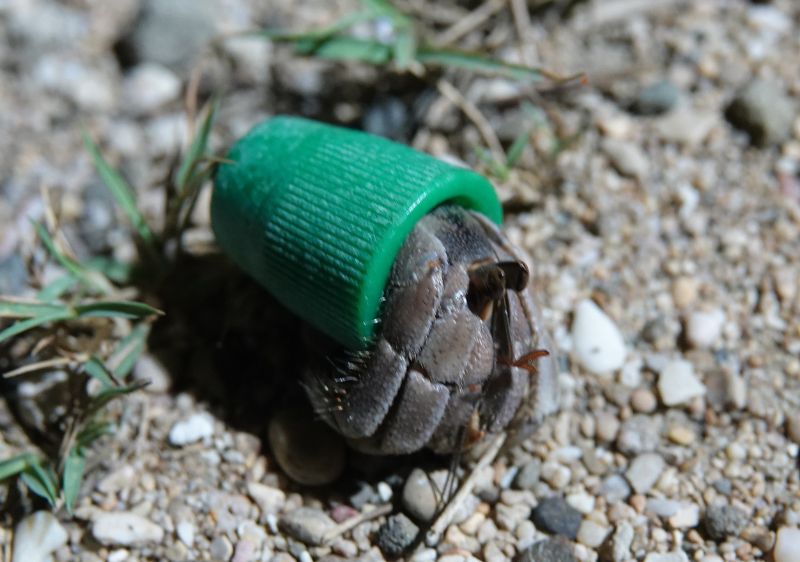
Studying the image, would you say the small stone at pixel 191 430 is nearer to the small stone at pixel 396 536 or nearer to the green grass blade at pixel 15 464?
the green grass blade at pixel 15 464

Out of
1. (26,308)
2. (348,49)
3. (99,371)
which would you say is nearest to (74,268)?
(26,308)

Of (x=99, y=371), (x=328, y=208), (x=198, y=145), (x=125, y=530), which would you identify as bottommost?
(x=125, y=530)

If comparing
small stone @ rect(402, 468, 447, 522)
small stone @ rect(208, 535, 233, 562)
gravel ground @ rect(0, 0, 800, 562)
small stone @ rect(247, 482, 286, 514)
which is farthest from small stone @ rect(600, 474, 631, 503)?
small stone @ rect(208, 535, 233, 562)

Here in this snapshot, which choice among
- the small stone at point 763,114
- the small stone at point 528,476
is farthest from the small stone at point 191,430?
the small stone at point 763,114

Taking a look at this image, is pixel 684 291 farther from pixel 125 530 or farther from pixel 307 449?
pixel 125 530

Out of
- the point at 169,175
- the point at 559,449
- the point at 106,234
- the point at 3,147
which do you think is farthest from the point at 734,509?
the point at 3,147

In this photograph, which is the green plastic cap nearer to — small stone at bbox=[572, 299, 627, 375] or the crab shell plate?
the crab shell plate

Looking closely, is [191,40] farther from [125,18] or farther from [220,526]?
[220,526]
